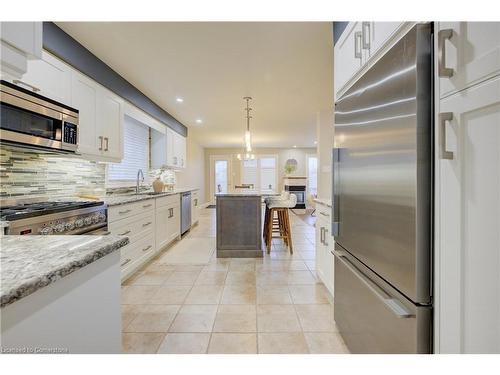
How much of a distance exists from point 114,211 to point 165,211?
144 cm

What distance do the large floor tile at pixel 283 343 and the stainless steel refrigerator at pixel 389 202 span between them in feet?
0.99

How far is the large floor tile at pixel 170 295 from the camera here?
2359 mm

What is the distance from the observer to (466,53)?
81 centimetres

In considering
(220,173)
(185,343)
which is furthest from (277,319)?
(220,173)

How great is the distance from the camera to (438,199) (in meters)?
0.93

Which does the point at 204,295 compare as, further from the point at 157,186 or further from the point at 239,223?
the point at 157,186

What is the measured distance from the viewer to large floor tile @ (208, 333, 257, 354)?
167 centimetres

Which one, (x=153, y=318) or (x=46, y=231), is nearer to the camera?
(x=46, y=231)

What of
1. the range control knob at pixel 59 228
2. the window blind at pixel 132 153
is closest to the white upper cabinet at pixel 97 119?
the window blind at pixel 132 153

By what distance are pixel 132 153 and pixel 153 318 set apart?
120 inches

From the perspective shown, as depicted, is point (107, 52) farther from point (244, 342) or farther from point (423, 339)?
point (423, 339)

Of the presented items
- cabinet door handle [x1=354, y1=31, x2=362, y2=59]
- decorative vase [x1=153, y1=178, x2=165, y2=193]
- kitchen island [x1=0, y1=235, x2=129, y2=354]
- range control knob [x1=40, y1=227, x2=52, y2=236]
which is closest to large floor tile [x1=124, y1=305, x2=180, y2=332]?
range control knob [x1=40, y1=227, x2=52, y2=236]

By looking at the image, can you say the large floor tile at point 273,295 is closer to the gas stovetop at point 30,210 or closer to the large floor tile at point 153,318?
the large floor tile at point 153,318
